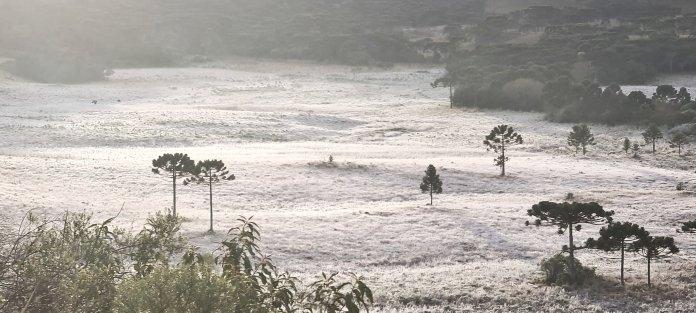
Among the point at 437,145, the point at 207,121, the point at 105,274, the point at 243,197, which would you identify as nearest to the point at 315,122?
the point at 207,121

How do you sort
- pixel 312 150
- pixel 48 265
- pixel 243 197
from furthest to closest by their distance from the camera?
pixel 312 150 → pixel 243 197 → pixel 48 265

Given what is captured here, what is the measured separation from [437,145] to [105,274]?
186 feet

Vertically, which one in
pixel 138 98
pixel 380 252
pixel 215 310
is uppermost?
pixel 138 98

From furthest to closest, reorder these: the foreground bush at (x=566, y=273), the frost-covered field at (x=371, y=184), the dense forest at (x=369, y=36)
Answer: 1. the dense forest at (x=369, y=36)
2. the frost-covered field at (x=371, y=184)
3. the foreground bush at (x=566, y=273)

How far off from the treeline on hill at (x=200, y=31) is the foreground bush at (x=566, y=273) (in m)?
98.8

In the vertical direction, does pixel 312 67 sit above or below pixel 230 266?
above

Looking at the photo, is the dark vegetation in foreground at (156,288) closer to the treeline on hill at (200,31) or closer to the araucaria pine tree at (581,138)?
the araucaria pine tree at (581,138)

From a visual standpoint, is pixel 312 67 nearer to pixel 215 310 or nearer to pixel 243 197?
pixel 243 197

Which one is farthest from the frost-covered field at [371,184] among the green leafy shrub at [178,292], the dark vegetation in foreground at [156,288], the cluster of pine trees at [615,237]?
the green leafy shrub at [178,292]

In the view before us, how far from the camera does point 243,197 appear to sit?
4384 cm

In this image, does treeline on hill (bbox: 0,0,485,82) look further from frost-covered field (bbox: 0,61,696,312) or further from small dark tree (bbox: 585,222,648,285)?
small dark tree (bbox: 585,222,648,285)

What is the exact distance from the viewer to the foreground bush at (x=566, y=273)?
27672 millimetres

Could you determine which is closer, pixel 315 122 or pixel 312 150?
pixel 312 150

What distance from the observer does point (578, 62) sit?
111625mm
